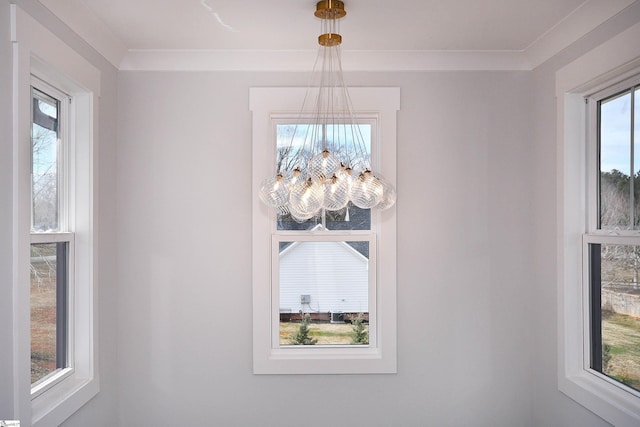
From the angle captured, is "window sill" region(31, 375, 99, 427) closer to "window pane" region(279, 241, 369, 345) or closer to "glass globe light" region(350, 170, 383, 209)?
"window pane" region(279, 241, 369, 345)

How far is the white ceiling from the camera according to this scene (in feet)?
8.52

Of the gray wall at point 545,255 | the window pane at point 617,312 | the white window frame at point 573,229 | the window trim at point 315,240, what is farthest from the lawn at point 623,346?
the window trim at point 315,240

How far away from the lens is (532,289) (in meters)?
3.31

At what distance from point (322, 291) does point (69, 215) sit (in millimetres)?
1538

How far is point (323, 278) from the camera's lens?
3.42 m

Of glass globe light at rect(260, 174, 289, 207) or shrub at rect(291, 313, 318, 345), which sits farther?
shrub at rect(291, 313, 318, 345)

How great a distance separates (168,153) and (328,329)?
149 cm

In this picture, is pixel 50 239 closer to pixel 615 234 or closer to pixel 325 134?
pixel 325 134

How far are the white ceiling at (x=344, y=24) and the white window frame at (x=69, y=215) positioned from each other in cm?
22

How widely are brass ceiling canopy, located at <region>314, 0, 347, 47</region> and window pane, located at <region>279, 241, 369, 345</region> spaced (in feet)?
4.23

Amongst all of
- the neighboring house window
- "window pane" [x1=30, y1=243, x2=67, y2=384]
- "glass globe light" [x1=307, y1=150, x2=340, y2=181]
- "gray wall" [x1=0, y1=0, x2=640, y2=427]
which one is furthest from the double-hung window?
the neighboring house window

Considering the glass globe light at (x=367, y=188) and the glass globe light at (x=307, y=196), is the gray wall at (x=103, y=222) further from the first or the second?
the glass globe light at (x=367, y=188)

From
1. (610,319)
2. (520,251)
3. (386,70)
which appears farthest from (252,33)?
(610,319)

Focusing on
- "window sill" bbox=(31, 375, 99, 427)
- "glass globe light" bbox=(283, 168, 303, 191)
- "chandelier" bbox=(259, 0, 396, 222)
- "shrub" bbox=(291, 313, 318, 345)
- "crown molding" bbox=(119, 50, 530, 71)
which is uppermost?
"crown molding" bbox=(119, 50, 530, 71)
